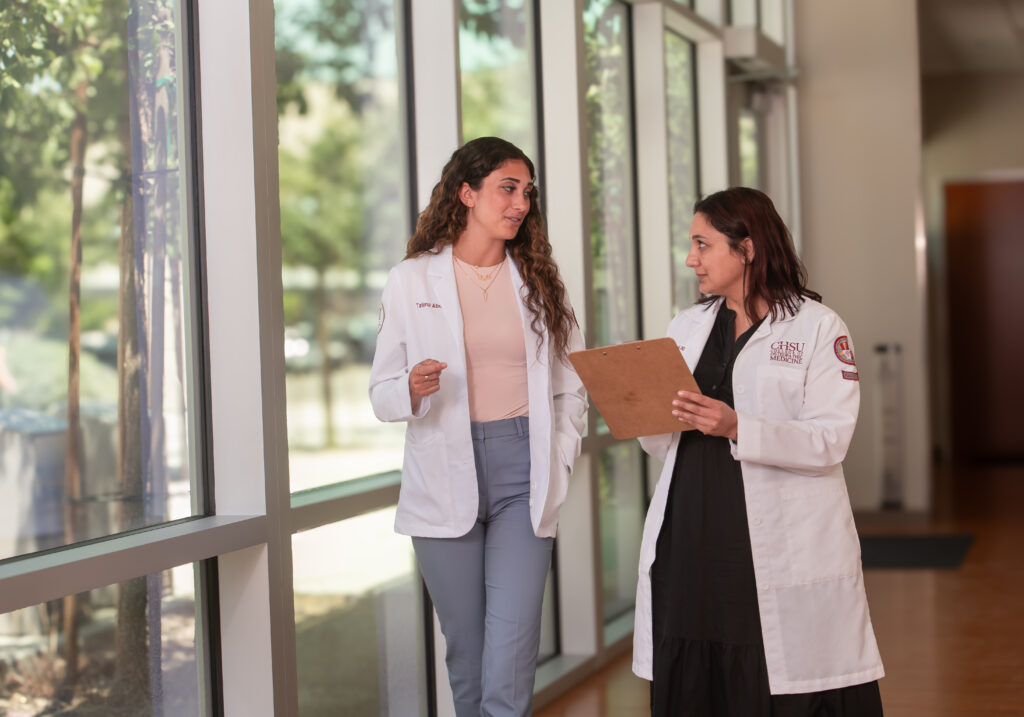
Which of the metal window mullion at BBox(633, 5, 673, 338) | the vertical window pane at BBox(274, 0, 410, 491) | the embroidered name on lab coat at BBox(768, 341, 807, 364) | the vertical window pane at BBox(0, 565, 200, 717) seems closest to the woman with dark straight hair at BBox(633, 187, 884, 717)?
the embroidered name on lab coat at BBox(768, 341, 807, 364)

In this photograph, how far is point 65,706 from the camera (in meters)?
2.57

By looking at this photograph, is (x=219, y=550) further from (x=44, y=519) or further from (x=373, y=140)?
(x=373, y=140)

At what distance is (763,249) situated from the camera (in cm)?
246

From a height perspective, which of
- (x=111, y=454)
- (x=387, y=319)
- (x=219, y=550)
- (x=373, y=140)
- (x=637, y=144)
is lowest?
(x=219, y=550)

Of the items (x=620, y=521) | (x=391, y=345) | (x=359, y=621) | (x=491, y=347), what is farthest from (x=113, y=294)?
(x=620, y=521)

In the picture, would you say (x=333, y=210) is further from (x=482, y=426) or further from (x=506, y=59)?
(x=482, y=426)

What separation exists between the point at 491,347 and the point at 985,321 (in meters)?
10.2

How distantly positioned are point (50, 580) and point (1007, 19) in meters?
9.53

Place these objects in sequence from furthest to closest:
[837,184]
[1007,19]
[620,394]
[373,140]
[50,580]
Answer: [373,140], [1007,19], [837,184], [620,394], [50,580]

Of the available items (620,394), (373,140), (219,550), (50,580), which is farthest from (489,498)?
(373,140)

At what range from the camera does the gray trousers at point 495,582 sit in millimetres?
2586

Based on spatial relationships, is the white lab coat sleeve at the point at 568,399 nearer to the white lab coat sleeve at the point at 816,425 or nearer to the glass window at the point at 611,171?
the white lab coat sleeve at the point at 816,425

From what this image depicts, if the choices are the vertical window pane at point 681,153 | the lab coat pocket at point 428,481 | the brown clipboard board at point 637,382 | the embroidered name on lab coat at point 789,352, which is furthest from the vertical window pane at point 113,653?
the vertical window pane at point 681,153

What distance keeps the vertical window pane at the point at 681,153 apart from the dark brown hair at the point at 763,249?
3.22 metres
